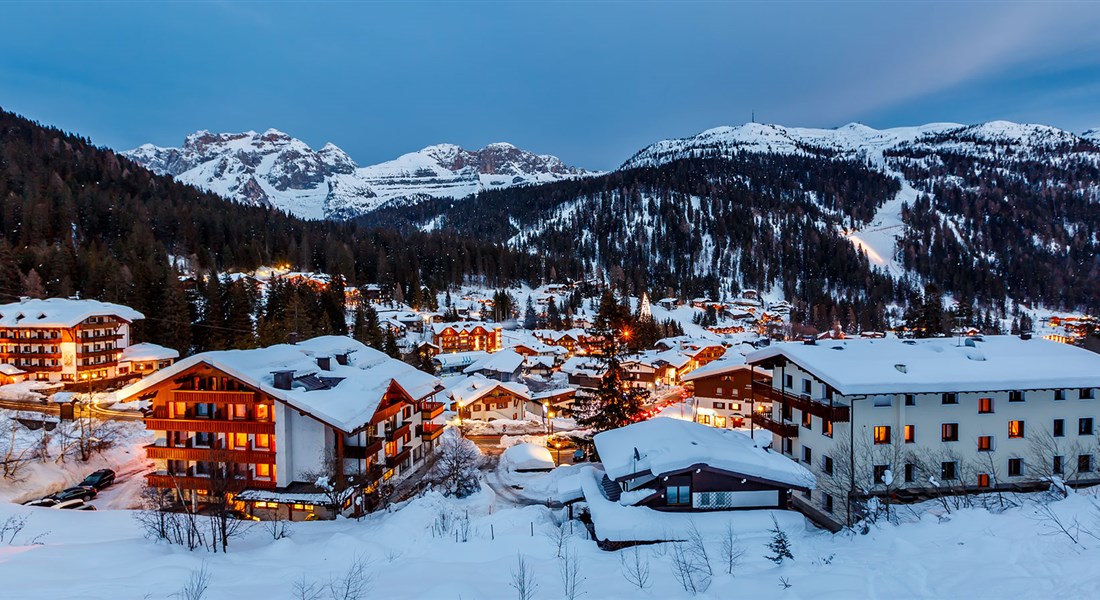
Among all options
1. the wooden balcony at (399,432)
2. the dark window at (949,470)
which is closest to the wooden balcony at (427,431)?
the wooden balcony at (399,432)

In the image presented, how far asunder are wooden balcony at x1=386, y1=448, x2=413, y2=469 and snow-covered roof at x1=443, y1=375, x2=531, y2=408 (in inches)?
686

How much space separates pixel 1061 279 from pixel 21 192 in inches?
11991

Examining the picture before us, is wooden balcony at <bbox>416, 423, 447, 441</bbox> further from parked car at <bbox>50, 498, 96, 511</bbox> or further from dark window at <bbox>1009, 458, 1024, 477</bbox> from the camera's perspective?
dark window at <bbox>1009, 458, 1024, 477</bbox>

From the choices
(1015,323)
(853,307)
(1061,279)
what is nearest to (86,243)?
(853,307)

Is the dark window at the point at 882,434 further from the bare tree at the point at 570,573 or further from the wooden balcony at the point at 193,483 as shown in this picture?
the wooden balcony at the point at 193,483

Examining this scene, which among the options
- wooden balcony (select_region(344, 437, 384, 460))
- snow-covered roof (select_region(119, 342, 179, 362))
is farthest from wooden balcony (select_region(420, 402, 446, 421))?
snow-covered roof (select_region(119, 342, 179, 362))

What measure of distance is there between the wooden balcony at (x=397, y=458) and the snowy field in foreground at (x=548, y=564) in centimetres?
1369

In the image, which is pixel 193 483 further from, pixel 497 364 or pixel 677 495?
pixel 497 364

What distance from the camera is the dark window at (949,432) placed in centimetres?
2620

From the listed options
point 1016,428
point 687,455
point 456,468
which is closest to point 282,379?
point 456,468

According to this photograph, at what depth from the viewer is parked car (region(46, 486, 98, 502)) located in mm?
28062

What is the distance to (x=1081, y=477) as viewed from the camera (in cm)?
2647

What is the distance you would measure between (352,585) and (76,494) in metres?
27.1

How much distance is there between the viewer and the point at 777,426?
3008cm
